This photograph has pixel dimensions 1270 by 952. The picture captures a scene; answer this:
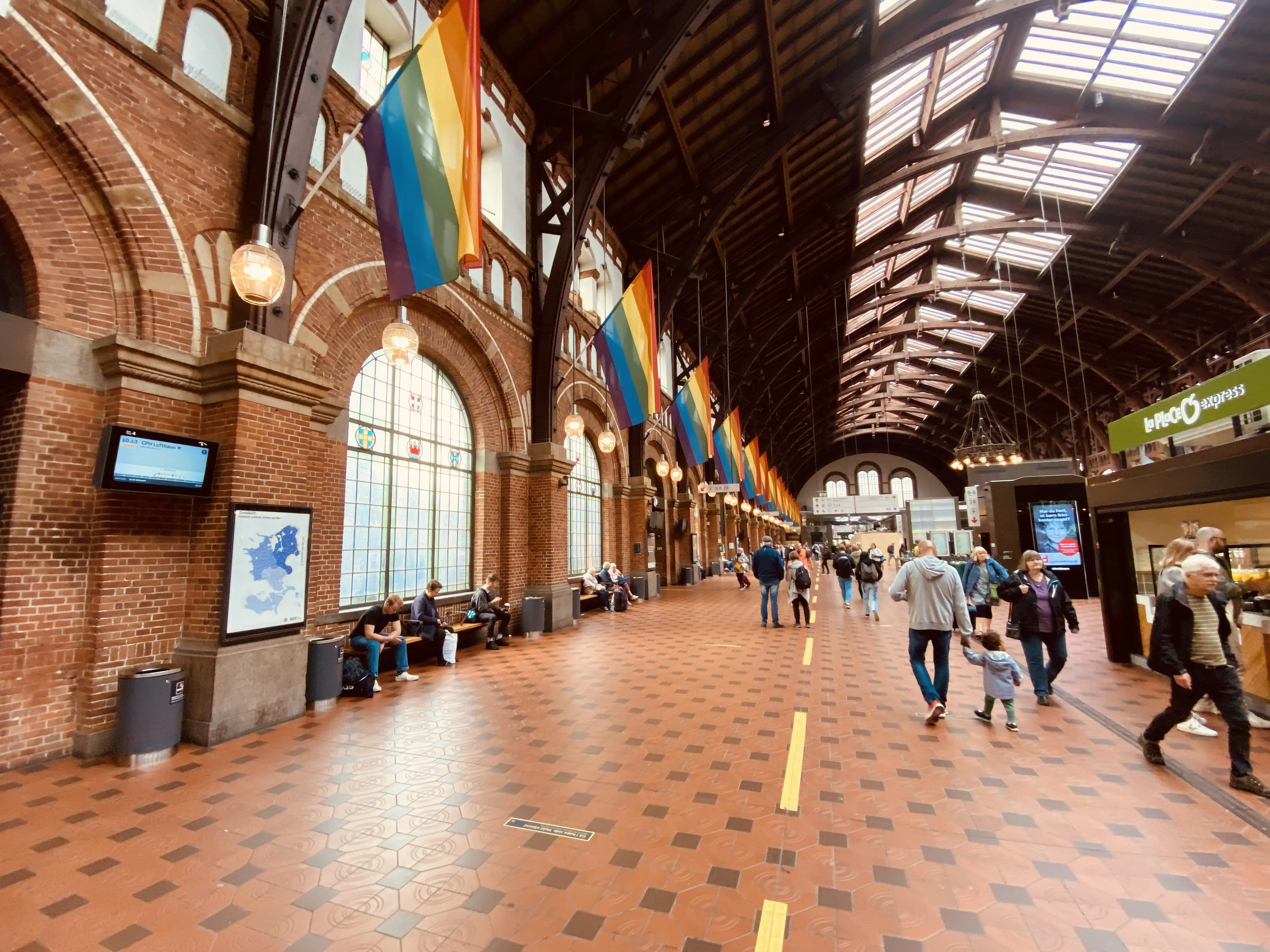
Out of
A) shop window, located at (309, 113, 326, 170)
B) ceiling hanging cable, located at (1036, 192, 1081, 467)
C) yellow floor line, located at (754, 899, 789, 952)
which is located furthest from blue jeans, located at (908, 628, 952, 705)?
ceiling hanging cable, located at (1036, 192, 1081, 467)

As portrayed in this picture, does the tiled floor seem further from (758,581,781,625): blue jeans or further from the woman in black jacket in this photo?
(758,581,781,625): blue jeans

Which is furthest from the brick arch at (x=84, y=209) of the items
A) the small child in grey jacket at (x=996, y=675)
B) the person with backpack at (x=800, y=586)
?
the person with backpack at (x=800, y=586)

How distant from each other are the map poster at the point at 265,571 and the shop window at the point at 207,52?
4.37 meters

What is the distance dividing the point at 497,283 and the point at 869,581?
973 centimetres

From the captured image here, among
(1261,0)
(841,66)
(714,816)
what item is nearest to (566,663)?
(714,816)

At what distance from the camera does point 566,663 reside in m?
7.71

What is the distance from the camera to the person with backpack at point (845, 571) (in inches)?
542

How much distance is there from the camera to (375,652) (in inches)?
255

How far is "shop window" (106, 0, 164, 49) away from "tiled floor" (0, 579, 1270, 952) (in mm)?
6377

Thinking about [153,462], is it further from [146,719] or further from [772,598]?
[772,598]

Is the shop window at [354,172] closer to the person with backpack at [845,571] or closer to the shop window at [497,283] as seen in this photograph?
the shop window at [497,283]

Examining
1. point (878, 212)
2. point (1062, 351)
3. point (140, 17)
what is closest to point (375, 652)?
point (140, 17)

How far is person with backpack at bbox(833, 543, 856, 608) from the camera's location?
13.8 meters

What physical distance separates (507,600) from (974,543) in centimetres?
2038
